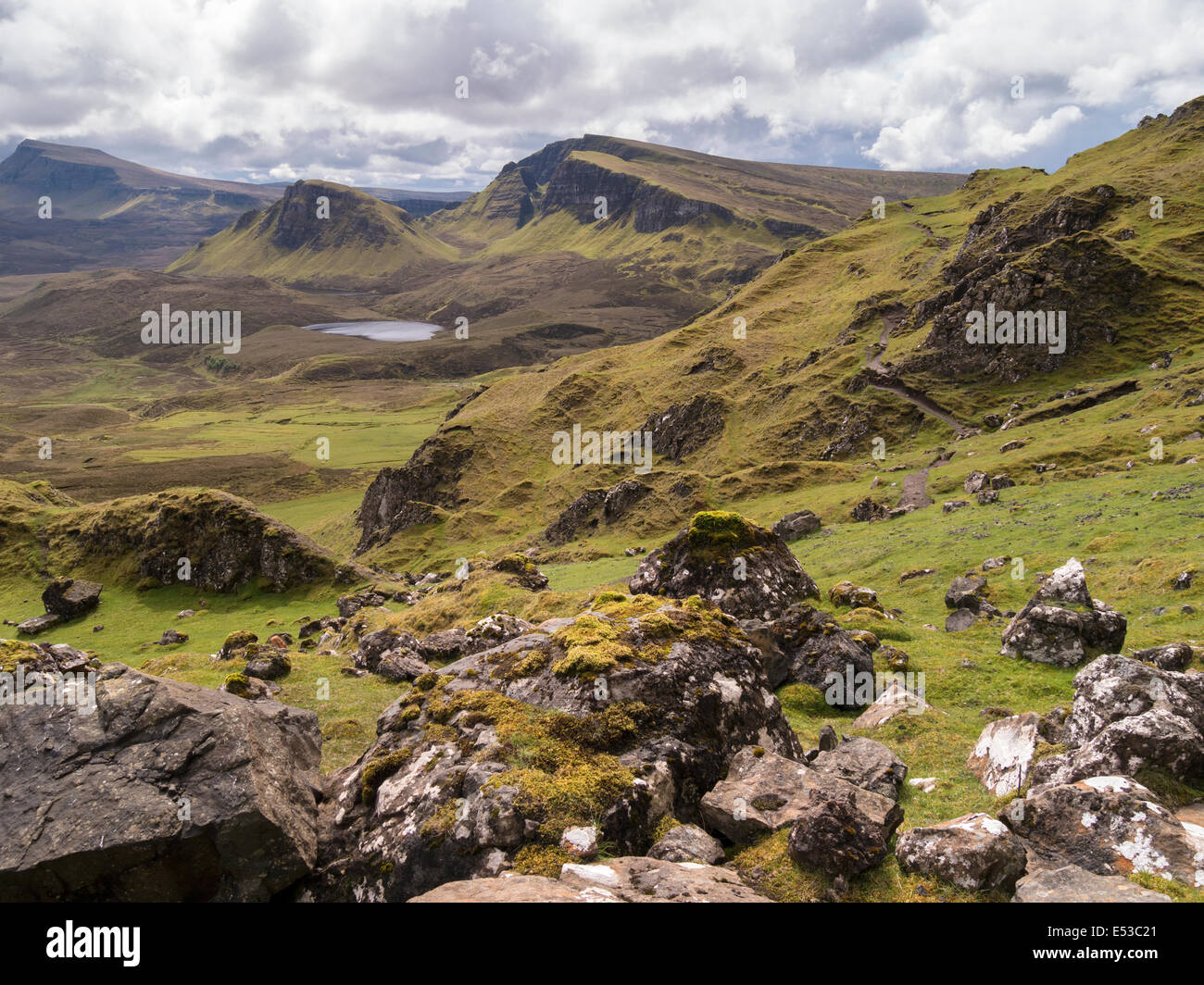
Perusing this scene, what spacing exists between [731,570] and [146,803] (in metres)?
23.2

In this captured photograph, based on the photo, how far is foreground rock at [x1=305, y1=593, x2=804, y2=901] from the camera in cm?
1265

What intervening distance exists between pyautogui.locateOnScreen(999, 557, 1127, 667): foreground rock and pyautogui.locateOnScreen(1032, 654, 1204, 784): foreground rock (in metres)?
8.77

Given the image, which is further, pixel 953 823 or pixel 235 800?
pixel 235 800

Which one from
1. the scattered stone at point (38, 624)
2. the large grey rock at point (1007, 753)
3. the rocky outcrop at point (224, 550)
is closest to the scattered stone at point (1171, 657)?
the large grey rock at point (1007, 753)

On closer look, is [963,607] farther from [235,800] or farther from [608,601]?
[235,800]

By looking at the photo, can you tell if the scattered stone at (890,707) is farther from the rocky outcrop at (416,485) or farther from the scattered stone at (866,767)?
the rocky outcrop at (416,485)

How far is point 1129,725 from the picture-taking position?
1308 centimetres

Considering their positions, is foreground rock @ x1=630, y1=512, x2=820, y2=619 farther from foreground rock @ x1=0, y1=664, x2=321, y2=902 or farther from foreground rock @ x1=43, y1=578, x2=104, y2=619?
foreground rock @ x1=43, y1=578, x2=104, y2=619

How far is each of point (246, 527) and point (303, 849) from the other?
199 ft

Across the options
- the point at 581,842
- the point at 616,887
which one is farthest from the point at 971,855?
the point at 581,842

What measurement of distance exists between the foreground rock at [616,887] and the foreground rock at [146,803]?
14.2ft

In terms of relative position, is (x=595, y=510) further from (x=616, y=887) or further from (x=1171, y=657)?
(x=616, y=887)

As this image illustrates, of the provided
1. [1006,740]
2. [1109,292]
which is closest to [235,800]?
[1006,740]
